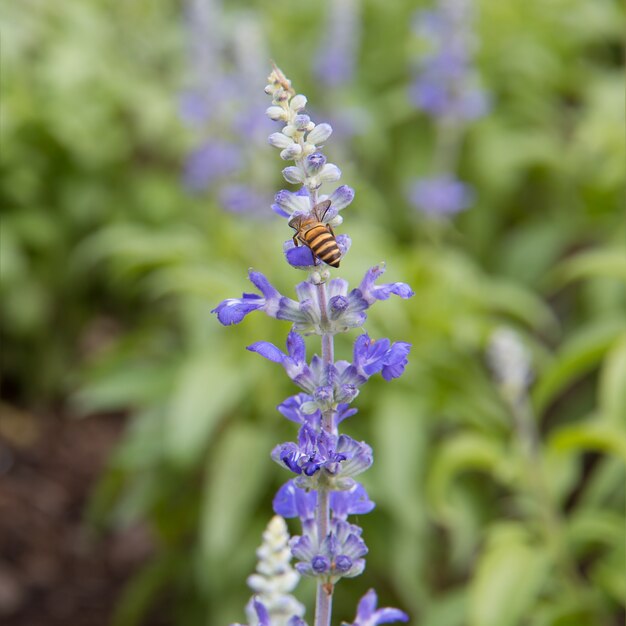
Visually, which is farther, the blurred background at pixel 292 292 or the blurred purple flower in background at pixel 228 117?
the blurred purple flower in background at pixel 228 117

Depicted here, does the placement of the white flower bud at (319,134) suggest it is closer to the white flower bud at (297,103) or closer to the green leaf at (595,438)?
the white flower bud at (297,103)

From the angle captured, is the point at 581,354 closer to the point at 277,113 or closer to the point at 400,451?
the point at 400,451

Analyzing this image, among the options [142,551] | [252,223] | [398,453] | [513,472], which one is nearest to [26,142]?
[252,223]

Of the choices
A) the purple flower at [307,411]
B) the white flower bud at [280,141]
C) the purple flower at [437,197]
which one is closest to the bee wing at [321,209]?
the white flower bud at [280,141]

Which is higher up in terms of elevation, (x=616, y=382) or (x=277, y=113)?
(x=616, y=382)

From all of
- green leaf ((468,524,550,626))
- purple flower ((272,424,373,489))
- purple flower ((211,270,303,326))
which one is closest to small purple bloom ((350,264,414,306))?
purple flower ((211,270,303,326))

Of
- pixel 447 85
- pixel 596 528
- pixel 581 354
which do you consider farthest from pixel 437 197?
pixel 596 528

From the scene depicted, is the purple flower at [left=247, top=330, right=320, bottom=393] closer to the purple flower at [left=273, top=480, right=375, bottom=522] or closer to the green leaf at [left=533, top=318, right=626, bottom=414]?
the purple flower at [left=273, top=480, right=375, bottom=522]
